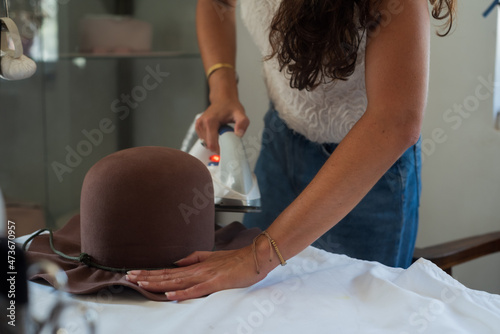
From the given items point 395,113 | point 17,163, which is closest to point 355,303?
point 395,113

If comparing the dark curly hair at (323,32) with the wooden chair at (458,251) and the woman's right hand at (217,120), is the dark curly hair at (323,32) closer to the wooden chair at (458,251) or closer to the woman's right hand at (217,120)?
the woman's right hand at (217,120)

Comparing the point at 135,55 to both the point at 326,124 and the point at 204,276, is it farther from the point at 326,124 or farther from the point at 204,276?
the point at 204,276

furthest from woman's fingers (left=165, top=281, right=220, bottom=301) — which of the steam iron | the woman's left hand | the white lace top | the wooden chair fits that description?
the wooden chair

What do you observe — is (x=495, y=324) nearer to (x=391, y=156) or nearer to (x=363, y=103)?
(x=391, y=156)

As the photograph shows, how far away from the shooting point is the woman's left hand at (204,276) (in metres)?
0.83

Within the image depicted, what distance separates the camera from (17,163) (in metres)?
2.36

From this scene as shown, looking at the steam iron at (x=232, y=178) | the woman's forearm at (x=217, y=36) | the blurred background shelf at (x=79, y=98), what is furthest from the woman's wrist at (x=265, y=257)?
the blurred background shelf at (x=79, y=98)

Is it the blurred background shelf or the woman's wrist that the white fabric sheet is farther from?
the blurred background shelf

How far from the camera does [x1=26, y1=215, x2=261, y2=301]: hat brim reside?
2.68 feet

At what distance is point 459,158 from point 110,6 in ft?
5.58

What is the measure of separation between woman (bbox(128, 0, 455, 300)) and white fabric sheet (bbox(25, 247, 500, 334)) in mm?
46

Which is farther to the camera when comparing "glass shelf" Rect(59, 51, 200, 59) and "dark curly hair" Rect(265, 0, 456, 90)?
"glass shelf" Rect(59, 51, 200, 59)

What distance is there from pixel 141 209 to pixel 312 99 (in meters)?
0.48

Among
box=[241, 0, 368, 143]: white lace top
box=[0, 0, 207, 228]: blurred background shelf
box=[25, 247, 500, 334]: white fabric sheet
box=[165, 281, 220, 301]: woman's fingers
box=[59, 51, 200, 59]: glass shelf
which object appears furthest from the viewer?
box=[59, 51, 200, 59]: glass shelf
